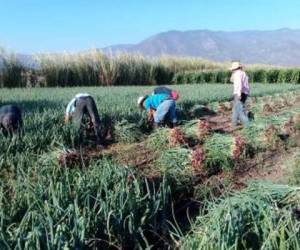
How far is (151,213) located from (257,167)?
2.91m

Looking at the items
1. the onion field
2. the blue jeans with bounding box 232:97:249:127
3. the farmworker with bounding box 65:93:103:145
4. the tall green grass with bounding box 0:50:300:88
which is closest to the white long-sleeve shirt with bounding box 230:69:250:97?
the blue jeans with bounding box 232:97:249:127

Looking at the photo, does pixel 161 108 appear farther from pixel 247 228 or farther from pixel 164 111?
pixel 247 228

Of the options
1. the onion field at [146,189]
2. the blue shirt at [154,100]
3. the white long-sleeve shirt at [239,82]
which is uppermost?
the white long-sleeve shirt at [239,82]

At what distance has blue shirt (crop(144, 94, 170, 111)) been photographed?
9.68 m

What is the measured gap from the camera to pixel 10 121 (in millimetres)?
7680

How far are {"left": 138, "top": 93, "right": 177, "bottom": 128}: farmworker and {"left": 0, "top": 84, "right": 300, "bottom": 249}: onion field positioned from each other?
0.36m

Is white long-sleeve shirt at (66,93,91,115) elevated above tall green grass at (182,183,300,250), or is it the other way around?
white long-sleeve shirt at (66,93,91,115)

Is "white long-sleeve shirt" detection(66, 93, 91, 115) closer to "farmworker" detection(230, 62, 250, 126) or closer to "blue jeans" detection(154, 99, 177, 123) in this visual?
"blue jeans" detection(154, 99, 177, 123)

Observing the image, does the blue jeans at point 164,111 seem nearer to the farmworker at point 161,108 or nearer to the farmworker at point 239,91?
the farmworker at point 161,108

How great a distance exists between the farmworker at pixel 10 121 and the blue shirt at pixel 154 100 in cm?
264

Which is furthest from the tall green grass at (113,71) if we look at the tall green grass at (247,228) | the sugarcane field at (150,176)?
the tall green grass at (247,228)

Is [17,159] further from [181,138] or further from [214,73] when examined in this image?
[214,73]

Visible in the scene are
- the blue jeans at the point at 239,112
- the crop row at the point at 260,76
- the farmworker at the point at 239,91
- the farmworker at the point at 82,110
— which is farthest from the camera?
the crop row at the point at 260,76

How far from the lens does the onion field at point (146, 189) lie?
3.69m
